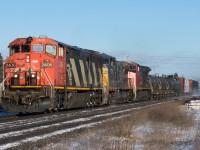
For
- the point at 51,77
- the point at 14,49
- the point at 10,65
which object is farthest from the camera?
the point at 14,49

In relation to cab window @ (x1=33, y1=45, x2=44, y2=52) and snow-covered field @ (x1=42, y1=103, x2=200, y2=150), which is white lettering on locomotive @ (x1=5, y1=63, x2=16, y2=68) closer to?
cab window @ (x1=33, y1=45, x2=44, y2=52)

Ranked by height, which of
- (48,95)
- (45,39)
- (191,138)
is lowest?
(191,138)

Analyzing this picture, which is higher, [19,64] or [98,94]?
[19,64]

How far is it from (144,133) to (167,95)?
44684mm

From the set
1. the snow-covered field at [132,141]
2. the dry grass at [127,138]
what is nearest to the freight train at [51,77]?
the dry grass at [127,138]

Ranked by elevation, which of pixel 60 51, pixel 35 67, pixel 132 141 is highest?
pixel 60 51

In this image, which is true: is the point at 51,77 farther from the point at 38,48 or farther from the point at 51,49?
the point at 38,48

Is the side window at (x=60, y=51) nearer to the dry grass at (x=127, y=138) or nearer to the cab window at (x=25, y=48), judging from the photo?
the cab window at (x=25, y=48)

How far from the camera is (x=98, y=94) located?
26125 mm

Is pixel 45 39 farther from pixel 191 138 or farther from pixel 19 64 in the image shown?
pixel 191 138

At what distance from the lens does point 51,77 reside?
18.9m

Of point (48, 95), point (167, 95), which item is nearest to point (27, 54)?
point (48, 95)

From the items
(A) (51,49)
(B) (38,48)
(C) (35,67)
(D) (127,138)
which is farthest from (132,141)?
(B) (38,48)

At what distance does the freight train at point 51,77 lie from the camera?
17.6 metres
